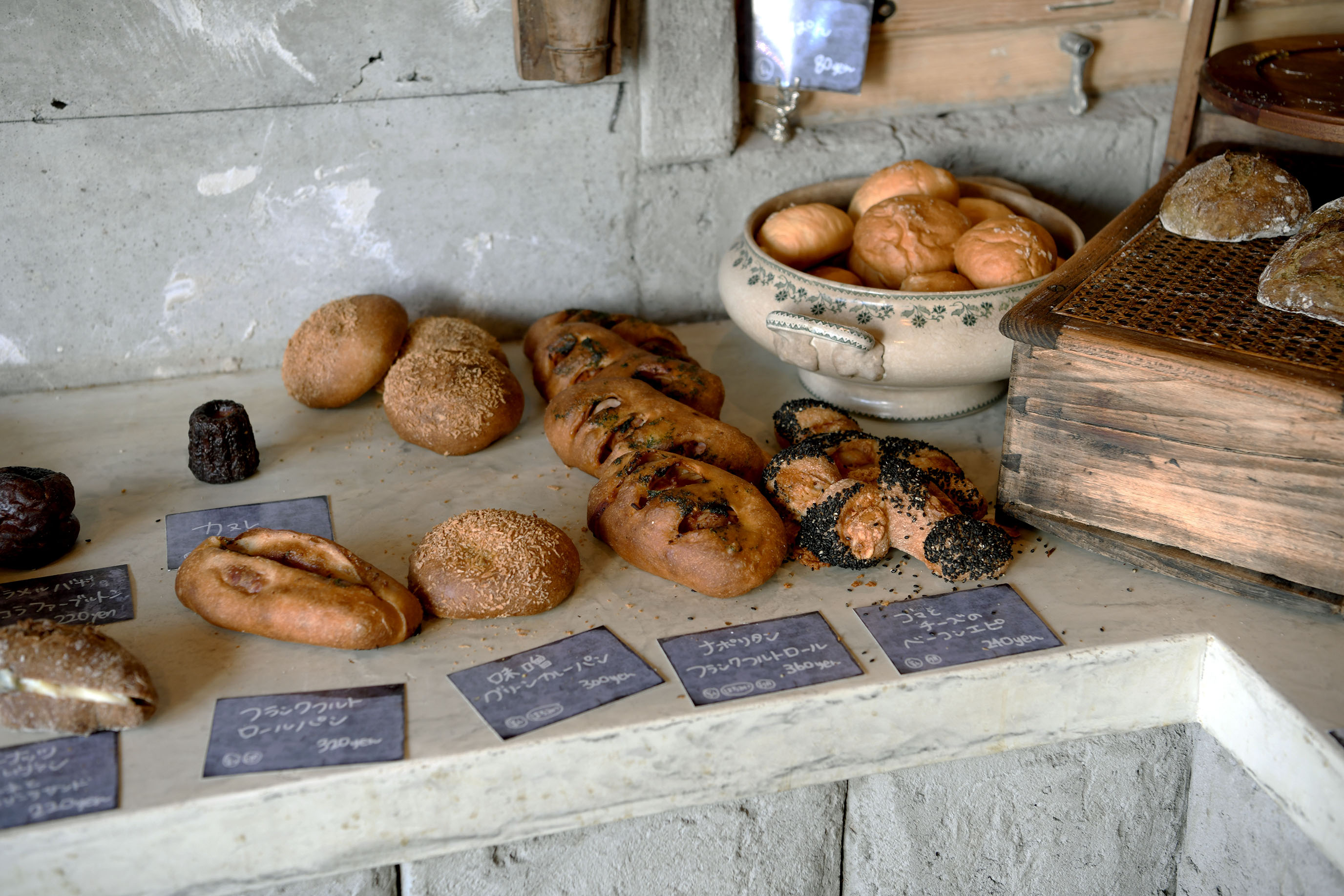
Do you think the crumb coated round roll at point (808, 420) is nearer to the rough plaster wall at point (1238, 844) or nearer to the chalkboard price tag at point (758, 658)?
the chalkboard price tag at point (758, 658)

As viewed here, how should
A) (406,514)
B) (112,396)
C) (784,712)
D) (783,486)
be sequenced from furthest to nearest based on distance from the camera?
(112,396) → (406,514) → (783,486) → (784,712)

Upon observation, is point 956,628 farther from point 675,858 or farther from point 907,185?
point 907,185

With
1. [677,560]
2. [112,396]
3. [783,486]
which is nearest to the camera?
[677,560]

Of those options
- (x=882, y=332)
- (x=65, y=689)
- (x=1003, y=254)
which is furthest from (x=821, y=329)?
(x=65, y=689)

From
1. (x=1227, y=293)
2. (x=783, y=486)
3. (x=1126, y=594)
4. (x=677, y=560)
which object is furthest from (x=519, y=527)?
(x=1227, y=293)

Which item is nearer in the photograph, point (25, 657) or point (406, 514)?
point (25, 657)

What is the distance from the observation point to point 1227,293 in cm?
147

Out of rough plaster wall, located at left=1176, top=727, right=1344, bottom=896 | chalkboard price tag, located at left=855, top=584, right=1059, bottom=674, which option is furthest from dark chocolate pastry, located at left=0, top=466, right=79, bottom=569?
rough plaster wall, located at left=1176, top=727, right=1344, bottom=896

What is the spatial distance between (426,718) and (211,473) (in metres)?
0.74

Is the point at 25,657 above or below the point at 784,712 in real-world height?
above

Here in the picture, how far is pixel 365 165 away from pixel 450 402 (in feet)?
1.86

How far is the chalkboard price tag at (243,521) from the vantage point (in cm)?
164

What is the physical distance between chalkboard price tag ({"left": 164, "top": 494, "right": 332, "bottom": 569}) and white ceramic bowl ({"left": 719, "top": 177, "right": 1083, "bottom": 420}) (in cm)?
80

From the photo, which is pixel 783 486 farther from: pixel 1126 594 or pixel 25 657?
pixel 25 657
